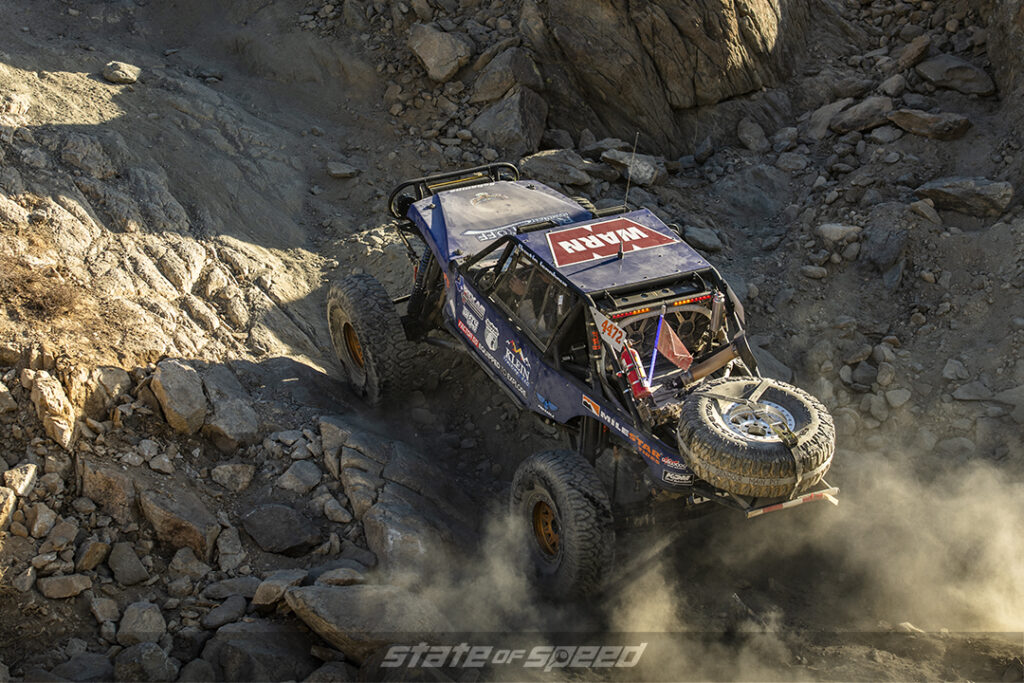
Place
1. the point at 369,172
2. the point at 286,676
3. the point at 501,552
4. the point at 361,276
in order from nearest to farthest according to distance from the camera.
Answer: the point at 286,676 < the point at 501,552 < the point at 361,276 < the point at 369,172

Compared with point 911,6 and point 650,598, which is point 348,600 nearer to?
point 650,598

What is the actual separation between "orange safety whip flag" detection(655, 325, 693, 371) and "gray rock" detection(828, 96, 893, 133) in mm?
6562

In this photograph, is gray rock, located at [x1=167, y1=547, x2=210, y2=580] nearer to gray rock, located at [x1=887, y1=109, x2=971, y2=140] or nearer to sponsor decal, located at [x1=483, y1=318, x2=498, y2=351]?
sponsor decal, located at [x1=483, y1=318, x2=498, y2=351]

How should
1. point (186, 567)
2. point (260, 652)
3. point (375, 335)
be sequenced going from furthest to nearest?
point (375, 335) → point (186, 567) → point (260, 652)

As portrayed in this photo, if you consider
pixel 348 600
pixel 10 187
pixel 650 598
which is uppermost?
pixel 10 187

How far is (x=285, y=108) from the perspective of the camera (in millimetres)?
12188

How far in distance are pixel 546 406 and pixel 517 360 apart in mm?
485

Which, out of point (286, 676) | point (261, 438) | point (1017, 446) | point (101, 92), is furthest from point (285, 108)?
point (1017, 446)

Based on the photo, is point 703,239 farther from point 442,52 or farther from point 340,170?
point 340,170

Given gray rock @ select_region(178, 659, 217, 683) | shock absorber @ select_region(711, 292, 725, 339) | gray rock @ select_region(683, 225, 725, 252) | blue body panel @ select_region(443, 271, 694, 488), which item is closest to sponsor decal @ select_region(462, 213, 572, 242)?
blue body panel @ select_region(443, 271, 694, 488)

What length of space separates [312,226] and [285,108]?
8.11ft

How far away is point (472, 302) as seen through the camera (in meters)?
7.52

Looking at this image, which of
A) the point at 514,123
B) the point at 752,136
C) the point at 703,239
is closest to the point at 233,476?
the point at 703,239

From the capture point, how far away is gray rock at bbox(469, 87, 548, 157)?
37.5 ft
